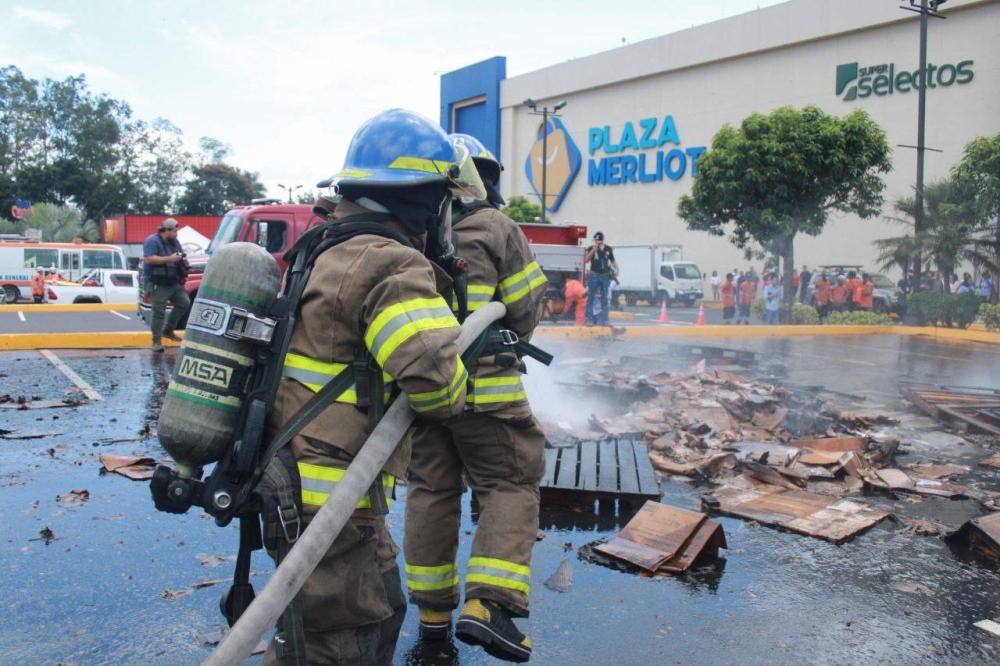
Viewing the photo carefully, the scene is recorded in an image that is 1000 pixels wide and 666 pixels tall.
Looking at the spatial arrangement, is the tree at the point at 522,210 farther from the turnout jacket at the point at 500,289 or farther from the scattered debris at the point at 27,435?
the turnout jacket at the point at 500,289

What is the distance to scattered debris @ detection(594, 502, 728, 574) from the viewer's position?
12.8ft

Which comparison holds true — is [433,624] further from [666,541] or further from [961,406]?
[961,406]

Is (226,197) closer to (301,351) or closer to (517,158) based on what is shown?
(517,158)

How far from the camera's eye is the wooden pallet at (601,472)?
4.76 meters

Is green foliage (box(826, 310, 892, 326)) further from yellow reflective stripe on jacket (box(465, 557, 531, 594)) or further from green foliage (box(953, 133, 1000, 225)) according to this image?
yellow reflective stripe on jacket (box(465, 557, 531, 594))

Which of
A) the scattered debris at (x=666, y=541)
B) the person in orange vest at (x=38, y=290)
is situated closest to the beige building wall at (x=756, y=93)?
the person in orange vest at (x=38, y=290)

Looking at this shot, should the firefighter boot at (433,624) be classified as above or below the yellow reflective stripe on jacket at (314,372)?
below

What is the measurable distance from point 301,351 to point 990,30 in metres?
34.5

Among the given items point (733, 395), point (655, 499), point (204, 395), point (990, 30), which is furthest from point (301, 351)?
point (990, 30)

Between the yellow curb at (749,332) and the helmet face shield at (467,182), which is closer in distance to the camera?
the helmet face shield at (467,182)

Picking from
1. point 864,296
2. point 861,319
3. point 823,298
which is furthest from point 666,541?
point 864,296

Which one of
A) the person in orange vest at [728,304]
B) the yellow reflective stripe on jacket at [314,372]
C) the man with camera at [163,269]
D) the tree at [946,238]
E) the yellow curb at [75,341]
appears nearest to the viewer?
the yellow reflective stripe on jacket at [314,372]

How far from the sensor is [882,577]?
12.7 feet

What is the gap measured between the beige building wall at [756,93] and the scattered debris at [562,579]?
2958 cm
